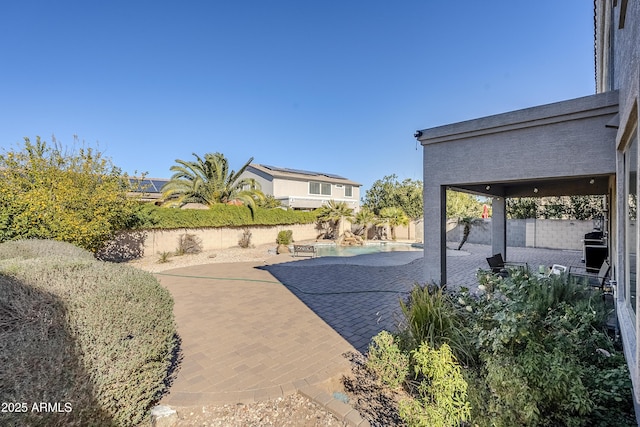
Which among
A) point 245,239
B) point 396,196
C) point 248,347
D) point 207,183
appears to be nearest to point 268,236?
point 245,239

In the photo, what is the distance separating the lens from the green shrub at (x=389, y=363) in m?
3.73

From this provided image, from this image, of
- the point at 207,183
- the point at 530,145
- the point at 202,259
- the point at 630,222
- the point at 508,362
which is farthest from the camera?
the point at 207,183

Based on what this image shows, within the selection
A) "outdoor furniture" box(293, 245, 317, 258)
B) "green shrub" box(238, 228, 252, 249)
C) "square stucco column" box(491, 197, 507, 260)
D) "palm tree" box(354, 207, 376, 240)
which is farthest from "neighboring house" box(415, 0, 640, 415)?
"palm tree" box(354, 207, 376, 240)

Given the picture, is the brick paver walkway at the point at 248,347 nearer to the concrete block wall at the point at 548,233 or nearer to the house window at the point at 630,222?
the house window at the point at 630,222

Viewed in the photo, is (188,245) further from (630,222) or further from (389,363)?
(630,222)

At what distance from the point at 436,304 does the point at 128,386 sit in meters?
3.90

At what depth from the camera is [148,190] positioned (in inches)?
→ 1094

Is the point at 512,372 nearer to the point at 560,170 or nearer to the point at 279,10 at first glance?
the point at 560,170

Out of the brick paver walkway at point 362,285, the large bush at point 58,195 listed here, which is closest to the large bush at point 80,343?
the brick paver walkway at point 362,285

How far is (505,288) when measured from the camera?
3926 mm

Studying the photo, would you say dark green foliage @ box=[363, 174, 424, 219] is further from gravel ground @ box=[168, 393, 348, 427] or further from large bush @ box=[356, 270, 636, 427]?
gravel ground @ box=[168, 393, 348, 427]

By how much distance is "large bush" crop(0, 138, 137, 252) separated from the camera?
9.64m

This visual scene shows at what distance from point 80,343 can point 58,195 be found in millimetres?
11118

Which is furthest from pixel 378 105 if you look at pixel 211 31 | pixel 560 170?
pixel 560 170
